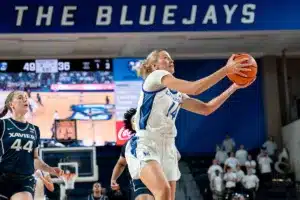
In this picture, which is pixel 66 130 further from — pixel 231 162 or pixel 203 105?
pixel 203 105

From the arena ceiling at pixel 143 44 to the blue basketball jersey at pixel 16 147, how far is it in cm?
1265

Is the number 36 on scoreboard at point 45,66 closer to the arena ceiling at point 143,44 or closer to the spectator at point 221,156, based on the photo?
the arena ceiling at point 143,44

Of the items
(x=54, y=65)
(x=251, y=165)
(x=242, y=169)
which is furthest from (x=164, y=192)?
(x=242, y=169)

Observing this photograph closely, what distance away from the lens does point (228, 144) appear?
22344 millimetres

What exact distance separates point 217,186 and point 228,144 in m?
3.22

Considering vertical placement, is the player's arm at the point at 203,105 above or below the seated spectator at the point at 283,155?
below

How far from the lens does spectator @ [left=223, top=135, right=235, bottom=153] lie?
73.0 ft

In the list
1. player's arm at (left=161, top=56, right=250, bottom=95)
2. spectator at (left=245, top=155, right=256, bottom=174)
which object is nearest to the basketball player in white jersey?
player's arm at (left=161, top=56, right=250, bottom=95)

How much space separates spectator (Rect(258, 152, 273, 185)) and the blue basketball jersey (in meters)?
15.7

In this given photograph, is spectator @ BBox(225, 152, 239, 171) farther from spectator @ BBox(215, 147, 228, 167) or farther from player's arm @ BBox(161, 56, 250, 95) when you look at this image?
player's arm @ BBox(161, 56, 250, 95)

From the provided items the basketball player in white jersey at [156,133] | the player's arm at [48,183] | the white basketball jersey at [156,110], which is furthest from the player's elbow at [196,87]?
the player's arm at [48,183]


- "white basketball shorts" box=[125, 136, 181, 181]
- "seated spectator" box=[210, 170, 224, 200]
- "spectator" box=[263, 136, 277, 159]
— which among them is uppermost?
"spectator" box=[263, 136, 277, 159]

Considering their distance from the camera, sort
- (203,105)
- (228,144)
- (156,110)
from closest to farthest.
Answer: (156,110) → (203,105) → (228,144)

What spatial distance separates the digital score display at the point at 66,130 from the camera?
64.4ft
